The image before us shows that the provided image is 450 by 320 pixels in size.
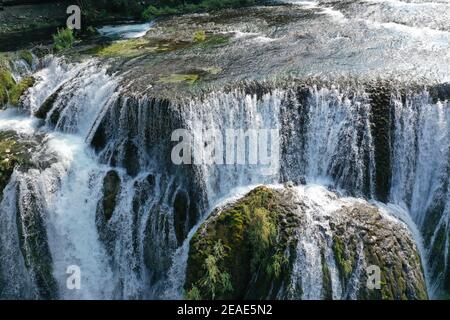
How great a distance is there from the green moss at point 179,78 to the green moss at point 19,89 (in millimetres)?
4855

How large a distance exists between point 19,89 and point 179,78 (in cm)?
560

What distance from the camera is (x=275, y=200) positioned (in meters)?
13.2

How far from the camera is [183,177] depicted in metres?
14.2

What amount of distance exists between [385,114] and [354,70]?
2.33 meters

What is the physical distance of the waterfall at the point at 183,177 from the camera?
46.0 ft

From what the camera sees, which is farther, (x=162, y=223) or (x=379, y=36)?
(x=379, y=36)

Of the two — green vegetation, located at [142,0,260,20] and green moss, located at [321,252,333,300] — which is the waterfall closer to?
green moss, located at [321,252,333,300]

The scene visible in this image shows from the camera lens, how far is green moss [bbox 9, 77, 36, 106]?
17928 millimetres

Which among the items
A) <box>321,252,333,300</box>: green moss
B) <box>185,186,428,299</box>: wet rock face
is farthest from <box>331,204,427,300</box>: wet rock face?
<box>321,252,333,300</box>: green moss

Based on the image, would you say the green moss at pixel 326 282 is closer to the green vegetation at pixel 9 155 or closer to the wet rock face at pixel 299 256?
the wet rock face at pixel 299 256

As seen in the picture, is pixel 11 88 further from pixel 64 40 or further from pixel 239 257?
pixel 239 257

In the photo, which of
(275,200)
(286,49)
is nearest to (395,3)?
(286,49)

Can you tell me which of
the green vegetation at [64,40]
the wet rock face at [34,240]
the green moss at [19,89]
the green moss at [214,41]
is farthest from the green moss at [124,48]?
the wet rock face at [34,240]
